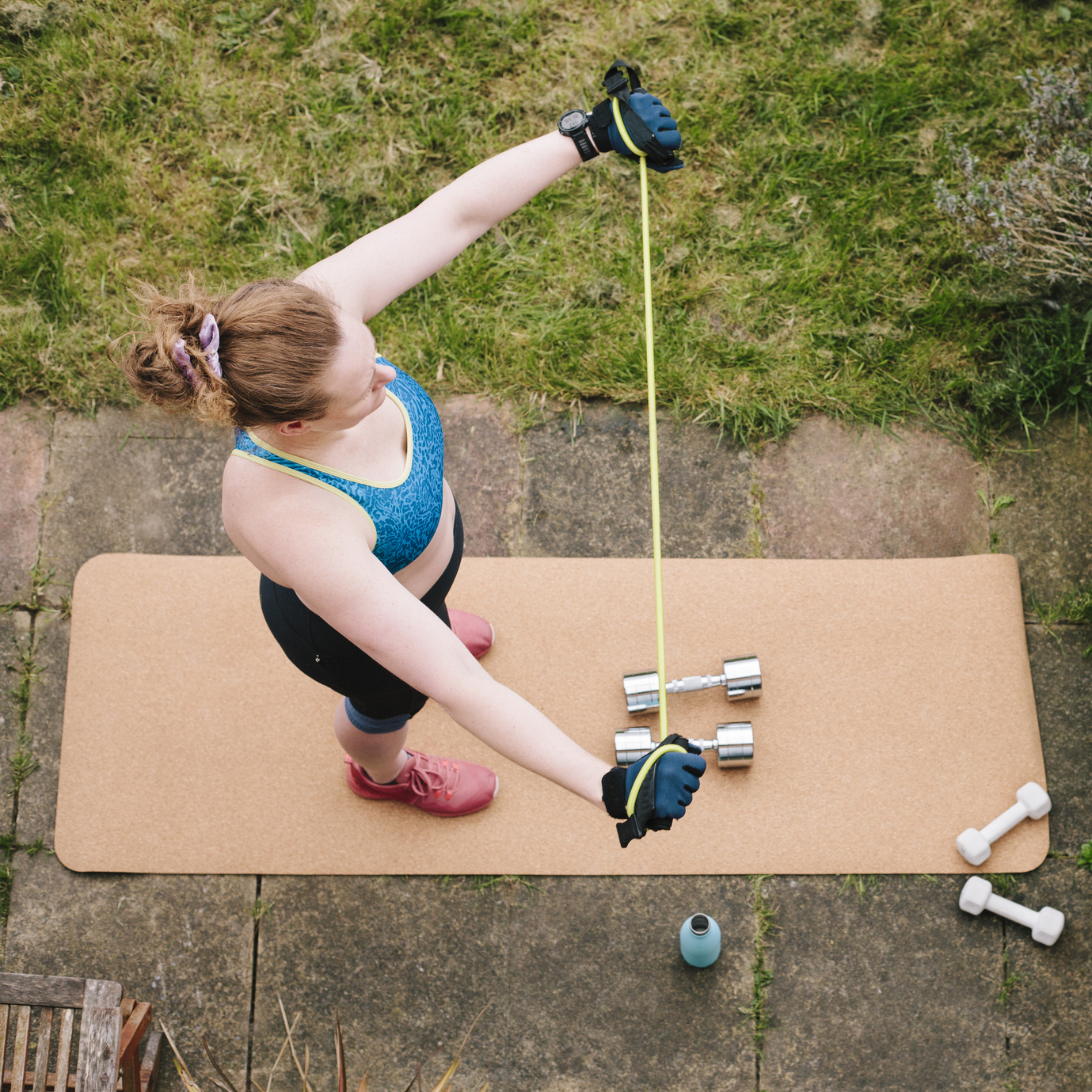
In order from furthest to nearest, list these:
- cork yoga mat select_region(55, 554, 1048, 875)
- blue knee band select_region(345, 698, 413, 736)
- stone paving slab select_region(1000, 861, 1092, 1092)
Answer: cork yoga mat select_region(55, 554, 1048, 875) < stone paving slab select_region(1000, 861, 1092, 1092) < blue knee band select_region(345, 698, 413, 736)

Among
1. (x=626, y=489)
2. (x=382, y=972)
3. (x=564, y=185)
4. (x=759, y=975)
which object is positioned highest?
(x=564, y=185)

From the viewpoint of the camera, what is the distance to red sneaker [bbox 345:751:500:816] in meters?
2.58

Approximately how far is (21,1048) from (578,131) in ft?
8.24

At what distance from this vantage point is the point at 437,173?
3.17 m

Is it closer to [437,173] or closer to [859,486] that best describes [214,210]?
[437,173]

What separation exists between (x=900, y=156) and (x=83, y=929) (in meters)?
3.47

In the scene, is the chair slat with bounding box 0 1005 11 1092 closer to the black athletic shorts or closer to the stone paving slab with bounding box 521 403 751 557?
the black athletic shorts

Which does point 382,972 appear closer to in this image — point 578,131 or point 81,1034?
point 81,1034

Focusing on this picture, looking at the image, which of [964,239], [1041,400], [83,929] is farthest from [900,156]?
[83,929]

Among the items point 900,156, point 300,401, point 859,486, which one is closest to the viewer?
point 300,401

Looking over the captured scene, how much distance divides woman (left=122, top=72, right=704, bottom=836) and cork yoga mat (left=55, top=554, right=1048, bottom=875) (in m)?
0.83

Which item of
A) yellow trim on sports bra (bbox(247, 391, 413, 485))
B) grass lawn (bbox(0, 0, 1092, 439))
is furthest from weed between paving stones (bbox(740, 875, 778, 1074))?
yellow trim on sports bra (bbox(247, 391, 413, 485))

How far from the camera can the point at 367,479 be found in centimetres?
165

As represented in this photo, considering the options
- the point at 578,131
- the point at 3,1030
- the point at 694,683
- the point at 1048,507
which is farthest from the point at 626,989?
the point at 578,131
